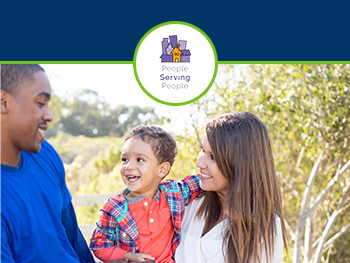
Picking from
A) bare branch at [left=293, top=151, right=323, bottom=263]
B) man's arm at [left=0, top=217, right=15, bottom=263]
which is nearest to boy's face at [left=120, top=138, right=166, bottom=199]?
man's arm at [left=0, top=217, right=15, bottom=263]

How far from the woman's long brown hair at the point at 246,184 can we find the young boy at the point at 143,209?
0.22 meters

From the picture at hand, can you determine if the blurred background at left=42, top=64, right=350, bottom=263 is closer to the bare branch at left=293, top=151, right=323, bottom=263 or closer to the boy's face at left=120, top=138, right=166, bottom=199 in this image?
the bare branch at left=293, top=151, right=323, bottom=263

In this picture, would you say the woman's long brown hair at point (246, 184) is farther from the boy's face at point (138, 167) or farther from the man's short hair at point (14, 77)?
the man's short hair at point (14, 77)

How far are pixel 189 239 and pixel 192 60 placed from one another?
0.97 metres

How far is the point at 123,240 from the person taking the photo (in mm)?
1979

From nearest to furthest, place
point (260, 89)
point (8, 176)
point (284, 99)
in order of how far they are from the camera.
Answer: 1. point (8, 176)
2. point (284, 99)
3. point (260, 89)

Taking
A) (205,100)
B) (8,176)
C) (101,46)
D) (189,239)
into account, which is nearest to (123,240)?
(189,239)

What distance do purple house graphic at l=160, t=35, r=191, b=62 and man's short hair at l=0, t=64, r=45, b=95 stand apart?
0.90m

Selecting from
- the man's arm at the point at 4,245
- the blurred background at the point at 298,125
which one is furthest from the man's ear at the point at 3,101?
the blurred background at the point at 298,125

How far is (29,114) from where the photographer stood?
1446mm

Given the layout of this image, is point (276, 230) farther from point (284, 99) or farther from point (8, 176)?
point (284, 99)

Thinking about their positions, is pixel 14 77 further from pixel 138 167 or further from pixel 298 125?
pixel 298 125

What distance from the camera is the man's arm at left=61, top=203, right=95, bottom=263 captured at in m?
1.78

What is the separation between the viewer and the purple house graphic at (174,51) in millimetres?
2201
